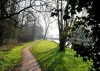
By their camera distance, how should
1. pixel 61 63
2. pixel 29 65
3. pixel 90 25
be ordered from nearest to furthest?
pixel 90 25
pixel 29 65
pixel 61 63

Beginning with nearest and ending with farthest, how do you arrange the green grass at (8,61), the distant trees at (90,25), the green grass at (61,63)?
the distant trees at (90,25) → the green grass at (8,61) → the green grass at (61,63)

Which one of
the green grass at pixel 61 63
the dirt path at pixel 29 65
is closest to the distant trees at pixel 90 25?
the green grass at pixel 61 63

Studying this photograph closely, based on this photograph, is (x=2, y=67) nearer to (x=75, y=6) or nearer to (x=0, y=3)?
(x=0, y=3)

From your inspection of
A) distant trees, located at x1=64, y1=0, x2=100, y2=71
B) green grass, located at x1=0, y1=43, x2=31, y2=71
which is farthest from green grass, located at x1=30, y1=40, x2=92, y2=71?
distant trees, located at x1=64, y1=0, x2=100, y2=71

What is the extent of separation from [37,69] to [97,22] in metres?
11.1

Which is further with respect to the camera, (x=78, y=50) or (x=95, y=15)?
(x=78, y=50)

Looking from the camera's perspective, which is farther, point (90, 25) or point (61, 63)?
point (61, 63)

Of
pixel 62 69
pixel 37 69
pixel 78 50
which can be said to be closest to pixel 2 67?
pixel 37 69

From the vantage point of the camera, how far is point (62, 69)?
16344 millimetres

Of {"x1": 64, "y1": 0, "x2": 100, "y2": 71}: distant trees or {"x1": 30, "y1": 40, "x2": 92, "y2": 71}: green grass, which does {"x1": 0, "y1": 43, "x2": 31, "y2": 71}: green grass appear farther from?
{"x1": 64, "y1": 0, "x2": 100, "y2": 71}: distant trees

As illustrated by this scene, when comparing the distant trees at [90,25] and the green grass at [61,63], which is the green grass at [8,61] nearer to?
the green grass at [61,63]

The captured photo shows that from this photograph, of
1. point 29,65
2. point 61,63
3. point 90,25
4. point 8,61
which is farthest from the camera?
point 61,63

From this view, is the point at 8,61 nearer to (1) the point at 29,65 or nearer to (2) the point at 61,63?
(1) the point at 29,65

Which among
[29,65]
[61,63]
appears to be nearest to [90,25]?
[29,65]
